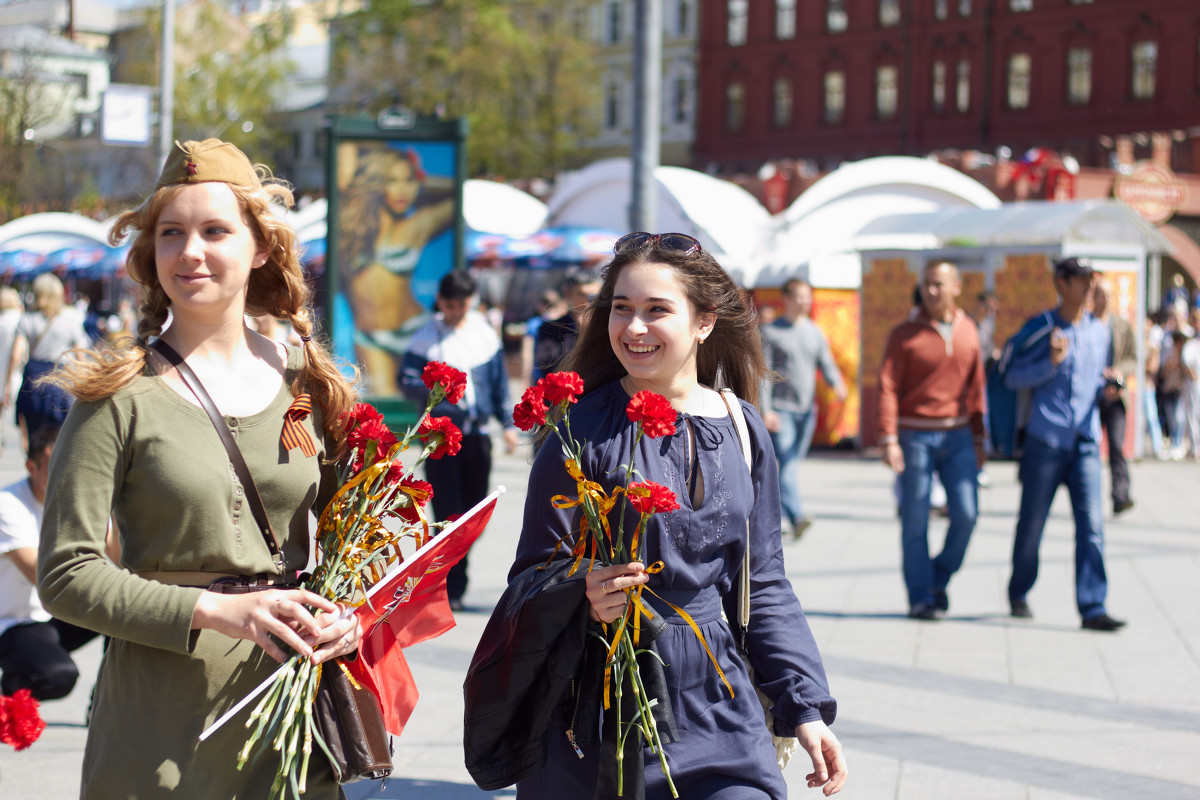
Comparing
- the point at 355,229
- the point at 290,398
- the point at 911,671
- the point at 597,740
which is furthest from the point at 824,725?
the point at 355,229

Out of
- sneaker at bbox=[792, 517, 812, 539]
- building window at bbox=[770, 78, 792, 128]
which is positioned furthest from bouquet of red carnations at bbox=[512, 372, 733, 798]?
building window at bbox=[770, 78, 792, 128]

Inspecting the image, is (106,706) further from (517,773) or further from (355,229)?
(355,229)

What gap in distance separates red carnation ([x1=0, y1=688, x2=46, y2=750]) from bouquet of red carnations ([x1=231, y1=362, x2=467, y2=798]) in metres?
0.49

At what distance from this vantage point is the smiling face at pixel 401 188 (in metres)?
12.4

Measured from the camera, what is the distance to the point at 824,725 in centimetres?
275

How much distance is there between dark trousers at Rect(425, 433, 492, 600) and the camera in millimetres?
7613

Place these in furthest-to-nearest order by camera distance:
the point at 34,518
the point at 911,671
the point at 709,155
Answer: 1. the point at 709,155
2. the point at 911,671
3. the point at 34,518

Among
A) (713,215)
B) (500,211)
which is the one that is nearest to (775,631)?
(713,215)

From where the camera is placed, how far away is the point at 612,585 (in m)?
2.46

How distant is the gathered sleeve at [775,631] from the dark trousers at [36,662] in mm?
2953

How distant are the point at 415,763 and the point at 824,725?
8.41 ft

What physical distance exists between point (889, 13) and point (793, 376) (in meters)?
43.9

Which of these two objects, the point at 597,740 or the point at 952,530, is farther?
the point at 952,530

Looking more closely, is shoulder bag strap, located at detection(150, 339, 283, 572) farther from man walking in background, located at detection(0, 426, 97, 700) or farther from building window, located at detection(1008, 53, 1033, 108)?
building window, located at detection(1008, 53, 1033, 108)
